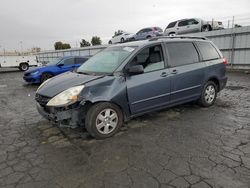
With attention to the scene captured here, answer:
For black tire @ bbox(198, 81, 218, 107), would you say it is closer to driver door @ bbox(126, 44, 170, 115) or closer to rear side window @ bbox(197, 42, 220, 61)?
rear side window @ bbox(197, 42, 220, 61)

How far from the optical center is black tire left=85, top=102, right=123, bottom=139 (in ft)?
10.9

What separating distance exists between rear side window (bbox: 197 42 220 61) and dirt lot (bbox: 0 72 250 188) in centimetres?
147

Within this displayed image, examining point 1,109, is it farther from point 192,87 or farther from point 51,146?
point 192,87

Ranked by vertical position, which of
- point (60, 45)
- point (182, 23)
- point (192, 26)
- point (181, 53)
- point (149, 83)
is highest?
point (60, 45)

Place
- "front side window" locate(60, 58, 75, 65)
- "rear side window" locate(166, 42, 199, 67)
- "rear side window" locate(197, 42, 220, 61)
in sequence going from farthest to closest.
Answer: "front side window" locate(60, 58, 75, 65), "rear side window" locate(197, 42, 220, 61), "rear side window" locate(166, 42, 199, 67)

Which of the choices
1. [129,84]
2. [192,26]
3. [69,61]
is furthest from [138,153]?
[192,26]

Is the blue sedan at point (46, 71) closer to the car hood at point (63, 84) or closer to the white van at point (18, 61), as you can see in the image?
the car hood at point (63, 84)

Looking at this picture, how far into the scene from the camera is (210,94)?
5.06 meters

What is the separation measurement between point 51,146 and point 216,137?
2894 millimetres

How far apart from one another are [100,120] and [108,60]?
1425 mm

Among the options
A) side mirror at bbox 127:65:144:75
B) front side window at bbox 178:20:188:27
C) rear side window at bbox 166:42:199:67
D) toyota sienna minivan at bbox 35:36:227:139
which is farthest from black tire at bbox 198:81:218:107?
front side window at bbox 178:20:188:27

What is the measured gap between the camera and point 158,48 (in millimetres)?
4125

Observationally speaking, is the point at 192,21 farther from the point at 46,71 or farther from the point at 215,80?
the point at 215,80

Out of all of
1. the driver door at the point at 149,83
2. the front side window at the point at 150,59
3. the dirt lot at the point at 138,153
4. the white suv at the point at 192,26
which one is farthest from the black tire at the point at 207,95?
the white suv at the point at 192,26
